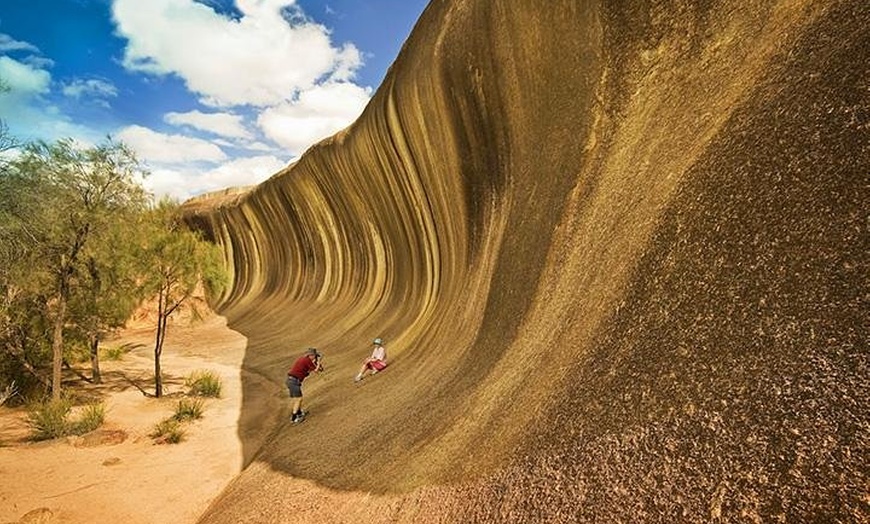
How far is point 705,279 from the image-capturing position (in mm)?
2709

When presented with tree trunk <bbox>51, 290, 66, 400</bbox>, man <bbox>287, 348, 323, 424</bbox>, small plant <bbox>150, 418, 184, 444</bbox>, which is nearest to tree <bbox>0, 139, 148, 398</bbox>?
tree trunk <bbox>51, 290, 66, 400</bbox>

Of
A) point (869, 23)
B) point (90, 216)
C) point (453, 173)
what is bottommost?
point (869, 23)

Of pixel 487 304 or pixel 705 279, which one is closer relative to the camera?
pixel 705 279

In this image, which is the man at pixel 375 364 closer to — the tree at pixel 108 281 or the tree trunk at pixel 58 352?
the tree trunk at pixel 58 352

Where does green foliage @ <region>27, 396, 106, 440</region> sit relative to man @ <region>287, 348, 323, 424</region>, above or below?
above

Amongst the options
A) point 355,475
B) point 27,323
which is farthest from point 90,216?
point 355,475

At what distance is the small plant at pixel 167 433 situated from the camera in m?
8.84

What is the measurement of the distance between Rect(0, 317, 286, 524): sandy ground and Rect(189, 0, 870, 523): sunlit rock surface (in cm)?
71

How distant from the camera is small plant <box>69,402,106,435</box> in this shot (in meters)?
9.10

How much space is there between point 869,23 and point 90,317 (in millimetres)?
15072

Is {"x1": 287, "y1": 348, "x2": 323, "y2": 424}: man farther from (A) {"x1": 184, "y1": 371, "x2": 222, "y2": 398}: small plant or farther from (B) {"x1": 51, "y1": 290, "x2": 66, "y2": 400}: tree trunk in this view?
(B) {"x1": 51, "y1": 290, "x2": 66, "y2": 400}: tree trunk

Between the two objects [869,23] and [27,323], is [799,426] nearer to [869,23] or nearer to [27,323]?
[869,23]

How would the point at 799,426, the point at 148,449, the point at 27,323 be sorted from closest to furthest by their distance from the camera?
the point at 799,426 < the point at 148,449 < the point at 27,323

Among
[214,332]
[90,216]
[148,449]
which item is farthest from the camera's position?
[214,332]
